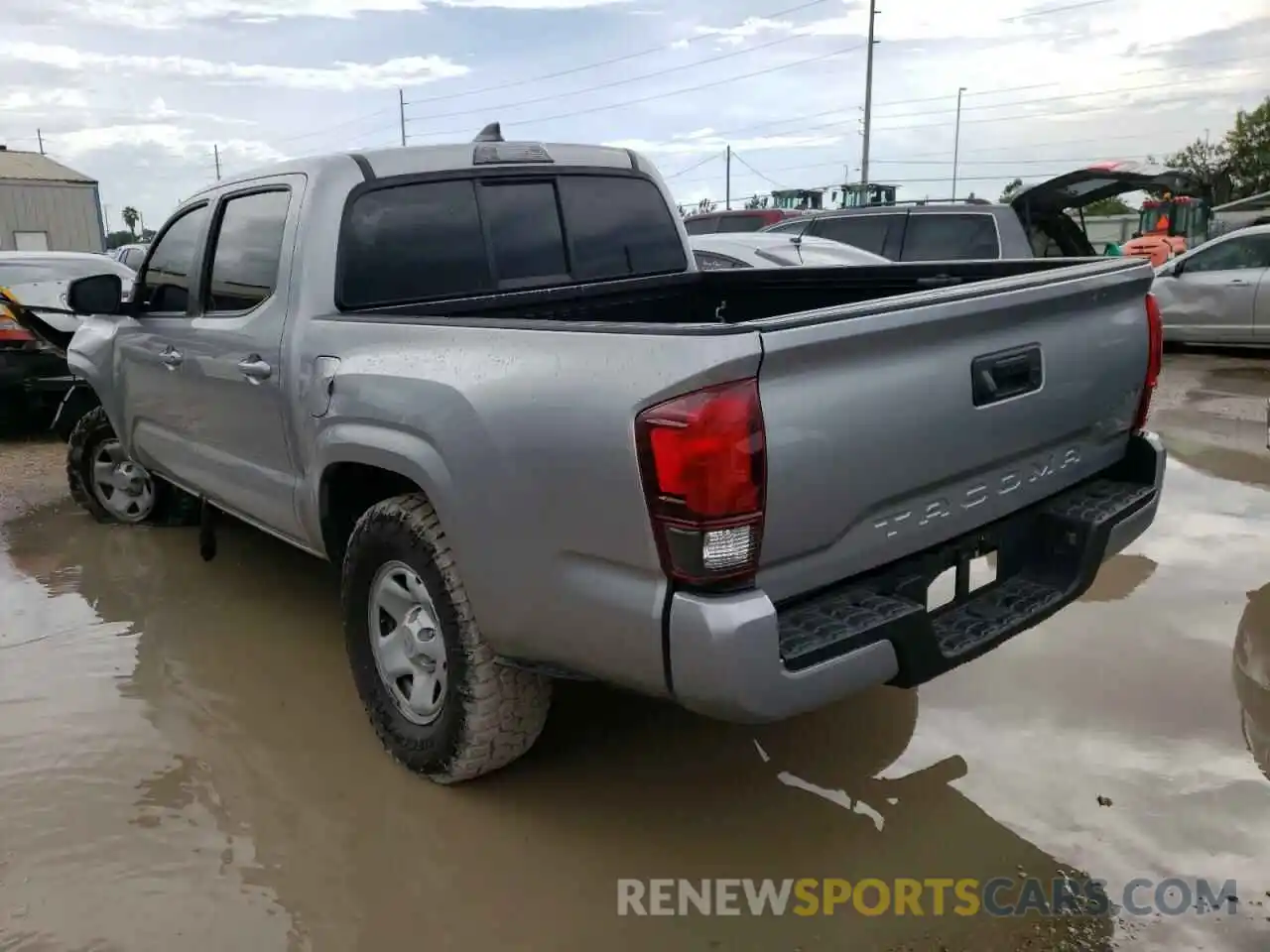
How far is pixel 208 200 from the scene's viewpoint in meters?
4.35

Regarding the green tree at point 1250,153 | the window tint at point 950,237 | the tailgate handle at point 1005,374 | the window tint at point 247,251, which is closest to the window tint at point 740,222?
the window tint at point 950,237

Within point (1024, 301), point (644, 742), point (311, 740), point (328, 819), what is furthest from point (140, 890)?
point (1024, 301)

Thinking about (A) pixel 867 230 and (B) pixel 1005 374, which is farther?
(A) pixel 867 230

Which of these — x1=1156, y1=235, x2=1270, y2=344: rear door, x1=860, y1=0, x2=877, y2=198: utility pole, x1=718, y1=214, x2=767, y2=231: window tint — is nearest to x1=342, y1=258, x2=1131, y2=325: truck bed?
x1=1156, y1=235, x2=1270, y2=344: rear door

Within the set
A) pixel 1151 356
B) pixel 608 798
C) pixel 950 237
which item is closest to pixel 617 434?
pixel 608 798

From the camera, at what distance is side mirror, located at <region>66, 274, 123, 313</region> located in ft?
15.2

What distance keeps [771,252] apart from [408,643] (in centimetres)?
687

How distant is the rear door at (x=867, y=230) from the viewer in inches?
430

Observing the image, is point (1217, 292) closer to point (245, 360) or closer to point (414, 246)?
point (414, 246)

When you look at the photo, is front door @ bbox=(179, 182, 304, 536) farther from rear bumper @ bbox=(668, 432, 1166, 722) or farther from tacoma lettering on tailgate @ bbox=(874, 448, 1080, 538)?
tacoma lettering on tailgate @ bbox=(874, 448, 1080, 538)

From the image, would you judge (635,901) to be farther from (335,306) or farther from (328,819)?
(335,306)

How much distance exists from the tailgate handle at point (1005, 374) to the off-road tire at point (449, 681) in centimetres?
145

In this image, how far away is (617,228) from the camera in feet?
13.7

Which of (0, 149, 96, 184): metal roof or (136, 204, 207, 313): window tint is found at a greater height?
(0, 149, 96, 184): metal roof
